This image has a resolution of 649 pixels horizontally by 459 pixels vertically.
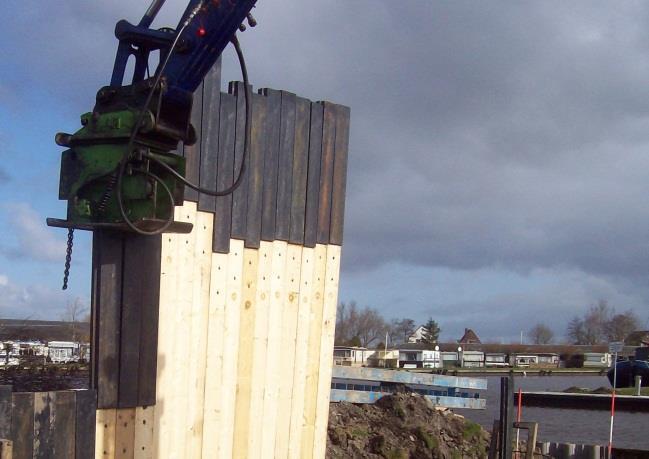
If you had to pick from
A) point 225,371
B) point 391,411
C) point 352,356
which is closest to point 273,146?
point 225,371

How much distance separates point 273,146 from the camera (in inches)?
316

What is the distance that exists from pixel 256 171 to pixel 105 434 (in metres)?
2.69

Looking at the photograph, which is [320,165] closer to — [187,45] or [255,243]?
[255,243]

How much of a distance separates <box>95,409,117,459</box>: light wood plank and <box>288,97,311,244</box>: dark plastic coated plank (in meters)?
2.52

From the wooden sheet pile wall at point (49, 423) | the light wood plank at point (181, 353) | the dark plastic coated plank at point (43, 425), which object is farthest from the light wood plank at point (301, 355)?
the dark plastic coated plank at point (43, 425)

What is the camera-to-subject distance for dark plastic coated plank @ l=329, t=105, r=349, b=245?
28.3ft

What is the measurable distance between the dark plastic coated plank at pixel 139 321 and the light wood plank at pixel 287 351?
5.19 feet

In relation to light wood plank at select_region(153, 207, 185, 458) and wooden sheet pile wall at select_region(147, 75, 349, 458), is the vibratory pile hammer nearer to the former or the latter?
light wood plank at select_region(153, 207, 185, 458)

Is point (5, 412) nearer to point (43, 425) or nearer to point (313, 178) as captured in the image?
point (43, 425)

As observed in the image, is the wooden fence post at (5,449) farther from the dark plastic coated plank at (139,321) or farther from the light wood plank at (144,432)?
the light wood plank at (144,432)

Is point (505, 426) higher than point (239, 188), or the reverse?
point (239, 188)

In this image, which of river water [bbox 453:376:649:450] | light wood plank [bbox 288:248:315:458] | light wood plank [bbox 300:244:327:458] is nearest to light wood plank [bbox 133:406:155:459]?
light wood plank [bbox 288:248:315:458]

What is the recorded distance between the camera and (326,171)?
8.54m

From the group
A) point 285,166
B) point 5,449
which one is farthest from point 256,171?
point 5,449
